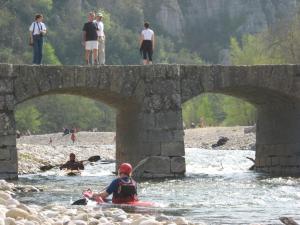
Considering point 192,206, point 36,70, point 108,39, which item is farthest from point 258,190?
point 108,39

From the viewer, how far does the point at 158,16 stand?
584ft

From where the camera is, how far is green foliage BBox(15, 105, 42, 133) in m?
102

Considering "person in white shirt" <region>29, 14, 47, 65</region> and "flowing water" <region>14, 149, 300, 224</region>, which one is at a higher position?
"person in white shirt" <region>29, 14, 47, 65</region>

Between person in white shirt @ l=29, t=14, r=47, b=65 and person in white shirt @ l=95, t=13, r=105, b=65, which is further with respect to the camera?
person in white shirt @ l=95, t=13, r=105, b=65

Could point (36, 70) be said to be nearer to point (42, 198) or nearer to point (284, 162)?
point (42, 198)

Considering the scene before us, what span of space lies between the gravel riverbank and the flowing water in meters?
6.91

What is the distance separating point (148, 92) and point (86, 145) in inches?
1468

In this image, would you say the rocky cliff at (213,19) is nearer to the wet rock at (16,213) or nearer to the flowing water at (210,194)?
the flowing water at (210,194)

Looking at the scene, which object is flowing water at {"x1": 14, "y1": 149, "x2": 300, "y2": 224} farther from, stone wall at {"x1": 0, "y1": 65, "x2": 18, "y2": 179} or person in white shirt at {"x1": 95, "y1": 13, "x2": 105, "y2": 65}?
person in white shirt at {"x1": 95, "y1": 13, "x2": 105, "y2": 65}

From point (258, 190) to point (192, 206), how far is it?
4.78 meters

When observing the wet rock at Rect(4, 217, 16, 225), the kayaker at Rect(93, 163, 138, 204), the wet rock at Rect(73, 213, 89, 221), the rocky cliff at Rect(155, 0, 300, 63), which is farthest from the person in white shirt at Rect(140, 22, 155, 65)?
the rocky cliff at Rect(155, 0, 300, 63)

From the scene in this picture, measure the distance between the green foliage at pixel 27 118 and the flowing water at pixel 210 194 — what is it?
61.0 meters

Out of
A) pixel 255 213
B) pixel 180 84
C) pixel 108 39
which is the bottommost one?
pixel 255 213

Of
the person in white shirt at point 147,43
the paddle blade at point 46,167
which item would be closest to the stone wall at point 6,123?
the person in white shirt at point 147,43
